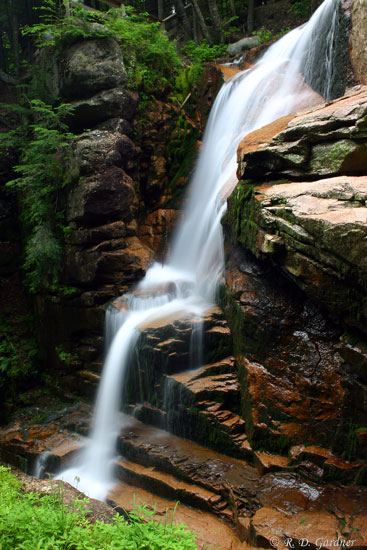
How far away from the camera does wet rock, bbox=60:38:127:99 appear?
30.6 ft

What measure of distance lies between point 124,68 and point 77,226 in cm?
422

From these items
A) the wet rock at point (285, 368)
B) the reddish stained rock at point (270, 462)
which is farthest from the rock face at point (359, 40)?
the reddish stained rock at point (270, 462)

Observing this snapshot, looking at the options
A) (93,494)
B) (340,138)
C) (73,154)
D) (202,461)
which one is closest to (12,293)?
(73,154)

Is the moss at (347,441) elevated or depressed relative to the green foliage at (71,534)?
depressed

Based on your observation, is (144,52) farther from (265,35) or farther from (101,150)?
(265,35)

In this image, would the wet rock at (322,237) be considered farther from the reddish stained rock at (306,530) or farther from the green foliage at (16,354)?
the green foliage at (16,354)

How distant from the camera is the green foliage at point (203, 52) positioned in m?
13.9

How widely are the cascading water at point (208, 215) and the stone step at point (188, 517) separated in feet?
1.27

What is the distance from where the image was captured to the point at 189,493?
5.14 meters

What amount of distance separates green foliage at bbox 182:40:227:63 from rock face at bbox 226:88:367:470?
931 cm

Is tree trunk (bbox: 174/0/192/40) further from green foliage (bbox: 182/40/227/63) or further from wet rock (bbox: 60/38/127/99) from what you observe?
wet rock (bbox: 60/38/127/99)

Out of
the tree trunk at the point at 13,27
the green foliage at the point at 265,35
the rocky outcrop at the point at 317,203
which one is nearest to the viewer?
the rocky outcrop at the point at 317,203

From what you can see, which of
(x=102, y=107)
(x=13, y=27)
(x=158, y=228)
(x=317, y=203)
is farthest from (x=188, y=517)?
(x=13, y=27)

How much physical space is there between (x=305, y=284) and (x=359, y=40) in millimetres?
4760
